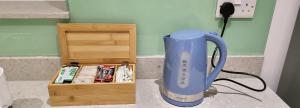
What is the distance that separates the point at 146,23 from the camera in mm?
852

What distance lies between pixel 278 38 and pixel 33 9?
927 mm

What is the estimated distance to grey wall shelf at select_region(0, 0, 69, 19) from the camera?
2.64 feet

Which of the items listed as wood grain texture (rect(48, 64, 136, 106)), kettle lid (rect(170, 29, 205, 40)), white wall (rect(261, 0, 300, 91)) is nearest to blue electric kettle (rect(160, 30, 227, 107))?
kettle lid (rect(170, 29, 205, 40))

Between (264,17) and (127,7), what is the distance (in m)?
0.50

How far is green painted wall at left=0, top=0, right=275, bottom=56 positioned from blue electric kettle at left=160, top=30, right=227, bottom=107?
14cm

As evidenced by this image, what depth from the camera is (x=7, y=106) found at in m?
0.71

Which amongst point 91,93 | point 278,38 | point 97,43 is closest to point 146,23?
point 97,43

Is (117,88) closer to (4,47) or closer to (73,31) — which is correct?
(73,31)

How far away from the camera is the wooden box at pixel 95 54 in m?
0.72

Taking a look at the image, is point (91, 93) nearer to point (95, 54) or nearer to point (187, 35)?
point (95, 54)

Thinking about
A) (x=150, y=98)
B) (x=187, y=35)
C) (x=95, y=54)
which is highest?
(x=187, y=35)

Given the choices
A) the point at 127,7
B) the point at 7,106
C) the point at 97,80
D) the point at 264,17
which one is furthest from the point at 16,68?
the point at 264,17

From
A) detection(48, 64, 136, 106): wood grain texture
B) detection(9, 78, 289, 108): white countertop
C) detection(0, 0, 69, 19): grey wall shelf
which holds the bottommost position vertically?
Result: detection(9, 78, 289, 108): white countertop

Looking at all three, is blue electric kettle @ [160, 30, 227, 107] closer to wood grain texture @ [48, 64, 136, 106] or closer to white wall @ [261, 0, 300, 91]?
wood grain texture @ [48, 64, 136, 106]
